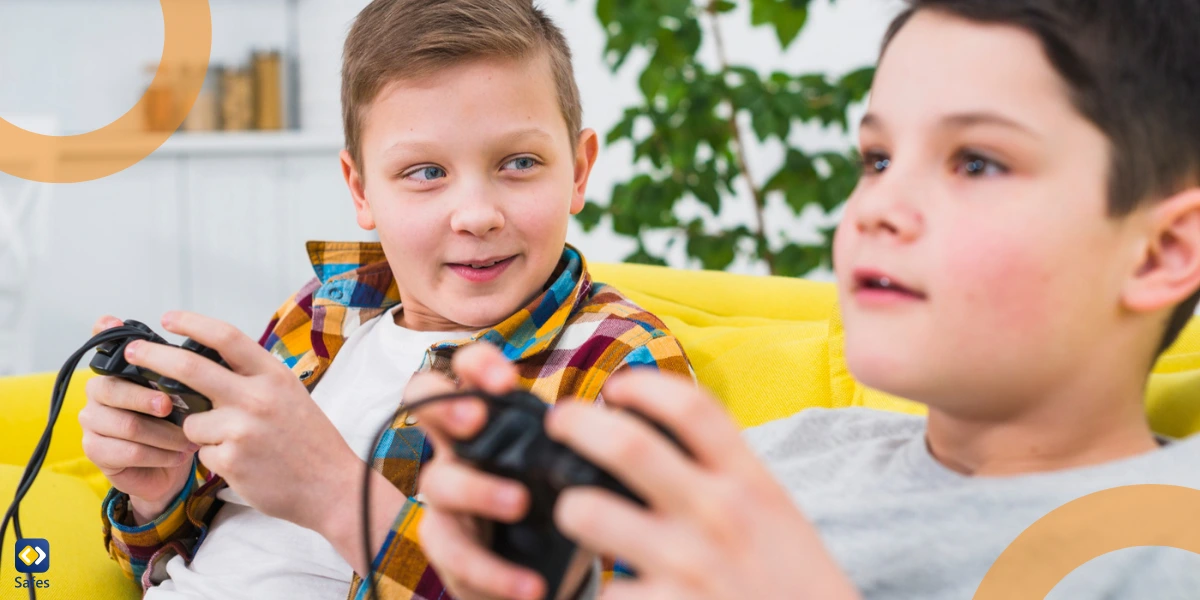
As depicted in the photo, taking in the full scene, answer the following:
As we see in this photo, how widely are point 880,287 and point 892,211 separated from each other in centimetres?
5

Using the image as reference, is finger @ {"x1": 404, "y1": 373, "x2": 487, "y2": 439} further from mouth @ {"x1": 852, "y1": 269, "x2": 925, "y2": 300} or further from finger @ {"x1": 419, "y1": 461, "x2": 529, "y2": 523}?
mouth @ {"x1": 852, "y1": 269, "x2": 925, "y2": 300}

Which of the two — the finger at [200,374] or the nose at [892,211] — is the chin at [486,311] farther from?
the nose at [892,211]

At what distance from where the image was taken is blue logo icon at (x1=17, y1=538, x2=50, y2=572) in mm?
1007

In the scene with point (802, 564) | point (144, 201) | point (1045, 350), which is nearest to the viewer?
point (802, 564)

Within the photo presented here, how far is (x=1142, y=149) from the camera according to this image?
523 mm

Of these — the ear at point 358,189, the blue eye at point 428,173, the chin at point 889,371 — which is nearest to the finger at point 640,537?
the chin at point 889,371

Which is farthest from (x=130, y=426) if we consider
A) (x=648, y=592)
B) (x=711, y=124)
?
(x=711, y=124)

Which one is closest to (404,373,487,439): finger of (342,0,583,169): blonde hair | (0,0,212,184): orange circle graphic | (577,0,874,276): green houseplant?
(342,0,583,169): blonde hair

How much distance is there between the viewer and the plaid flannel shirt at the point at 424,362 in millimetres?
893

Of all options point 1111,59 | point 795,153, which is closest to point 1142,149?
point 1111,59

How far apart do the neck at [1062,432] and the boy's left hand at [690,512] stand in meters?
0.23

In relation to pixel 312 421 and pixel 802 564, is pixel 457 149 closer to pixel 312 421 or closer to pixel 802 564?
pixel 312 421

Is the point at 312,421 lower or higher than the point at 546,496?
lower

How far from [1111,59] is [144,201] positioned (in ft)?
12.9
